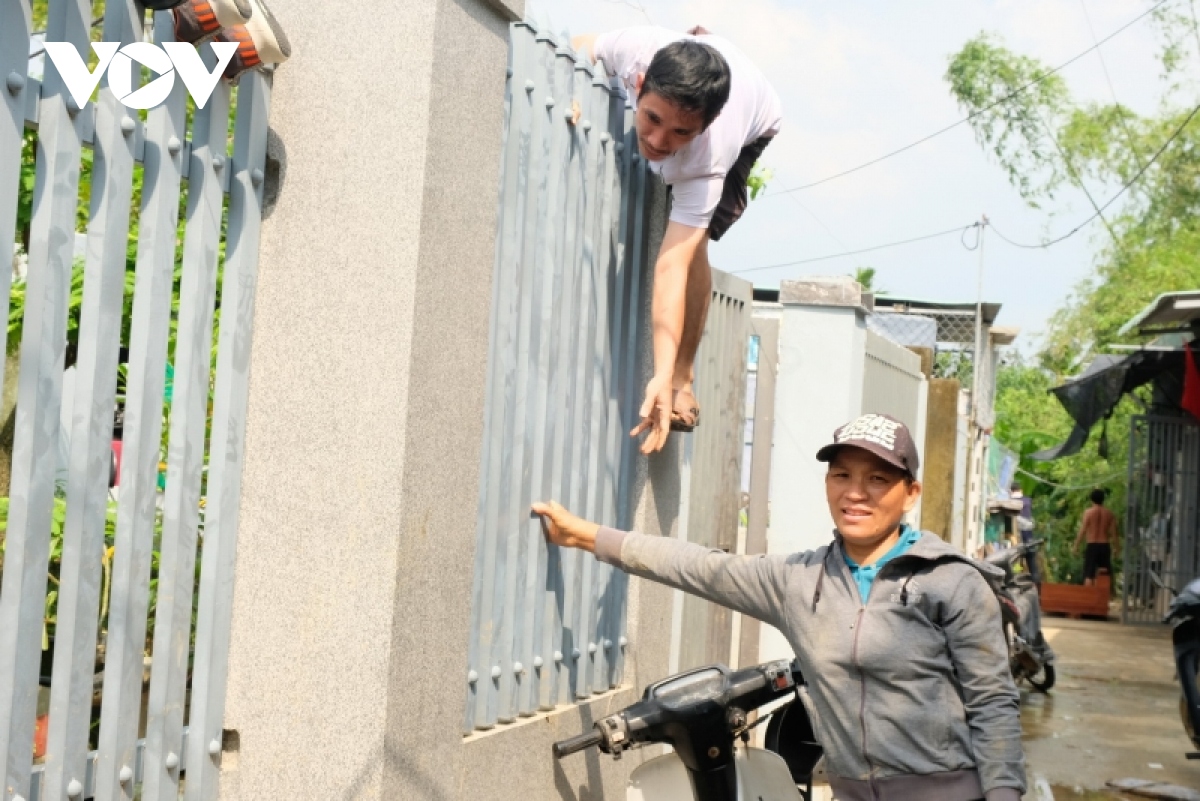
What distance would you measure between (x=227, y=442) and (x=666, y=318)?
1.75 m

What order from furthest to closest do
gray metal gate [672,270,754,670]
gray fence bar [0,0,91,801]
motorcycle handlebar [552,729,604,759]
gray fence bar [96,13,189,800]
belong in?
gray metal gate [672,270,754,670], motorcycle handlebar [552,729,604,759], gray fence bar [96,13,189,800], gray fence bar [0,0,91,801]

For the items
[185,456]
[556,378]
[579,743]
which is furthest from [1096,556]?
[185,456]

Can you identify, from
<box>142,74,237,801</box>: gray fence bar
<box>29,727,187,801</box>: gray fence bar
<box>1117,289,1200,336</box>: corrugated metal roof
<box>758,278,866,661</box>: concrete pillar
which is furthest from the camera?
<box>1117,289,1200,336</box>: corrugated metal roof

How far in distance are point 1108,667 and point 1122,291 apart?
18263 mm

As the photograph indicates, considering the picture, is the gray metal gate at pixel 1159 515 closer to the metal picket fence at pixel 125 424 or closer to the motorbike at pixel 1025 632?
the motorbike at pixel 1025 632

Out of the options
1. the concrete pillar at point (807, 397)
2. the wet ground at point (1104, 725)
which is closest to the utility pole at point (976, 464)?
the wet ground at point (1104, 725)

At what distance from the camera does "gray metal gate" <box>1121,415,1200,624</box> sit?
1908 cm

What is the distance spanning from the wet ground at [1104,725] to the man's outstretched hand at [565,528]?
468cm

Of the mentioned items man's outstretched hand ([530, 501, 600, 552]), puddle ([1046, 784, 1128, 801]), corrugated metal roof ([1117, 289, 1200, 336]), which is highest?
corrugated metal roof ([1117, 289, 1200, 336])

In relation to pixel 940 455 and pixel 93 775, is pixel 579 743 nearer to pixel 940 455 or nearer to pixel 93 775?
pixel 93 775

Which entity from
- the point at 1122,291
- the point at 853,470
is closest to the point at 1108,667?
the point at 853,470

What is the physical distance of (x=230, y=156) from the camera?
129 inches

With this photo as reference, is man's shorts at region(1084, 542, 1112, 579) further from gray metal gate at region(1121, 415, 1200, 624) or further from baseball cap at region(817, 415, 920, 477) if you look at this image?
baseball cap at region(817, 415, 920, 477)

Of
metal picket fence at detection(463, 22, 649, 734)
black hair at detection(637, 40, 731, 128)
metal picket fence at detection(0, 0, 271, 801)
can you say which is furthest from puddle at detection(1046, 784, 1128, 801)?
metal picket fence at detection(0, 0, 271, 801)
